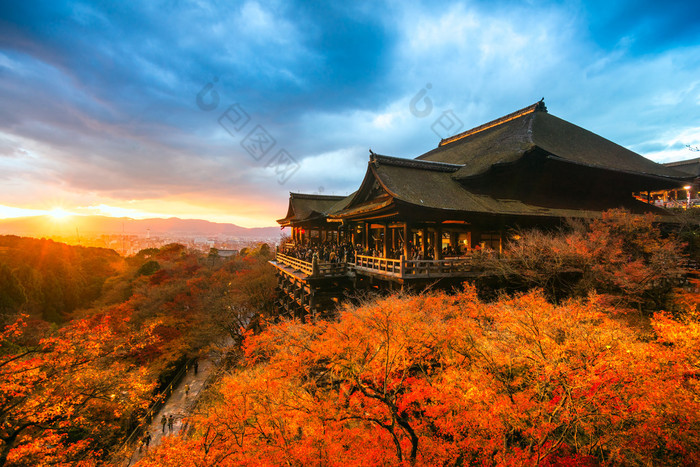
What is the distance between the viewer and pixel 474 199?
642 inches

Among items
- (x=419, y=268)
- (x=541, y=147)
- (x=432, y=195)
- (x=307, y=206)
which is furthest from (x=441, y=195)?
(x=307, y=206)

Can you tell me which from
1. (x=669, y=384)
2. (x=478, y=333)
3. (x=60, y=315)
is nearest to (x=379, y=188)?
(x=478, y=333)

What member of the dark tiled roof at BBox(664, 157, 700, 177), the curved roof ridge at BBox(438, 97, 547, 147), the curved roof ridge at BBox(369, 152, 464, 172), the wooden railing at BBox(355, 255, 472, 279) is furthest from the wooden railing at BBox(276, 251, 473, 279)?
the dark tiled roof at BBox(664, 157, 700, 177)

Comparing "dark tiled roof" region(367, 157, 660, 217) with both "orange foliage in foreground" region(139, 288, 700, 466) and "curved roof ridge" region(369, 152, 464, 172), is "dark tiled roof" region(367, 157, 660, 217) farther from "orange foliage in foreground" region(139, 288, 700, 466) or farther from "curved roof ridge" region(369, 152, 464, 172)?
"orange foliage in foreground" region(139, 288, 700, 466)

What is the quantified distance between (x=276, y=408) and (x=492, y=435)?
7.28 m

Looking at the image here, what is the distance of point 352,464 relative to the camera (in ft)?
28.7

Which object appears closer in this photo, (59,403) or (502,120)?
(59,403)

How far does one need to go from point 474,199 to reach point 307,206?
2014 cm

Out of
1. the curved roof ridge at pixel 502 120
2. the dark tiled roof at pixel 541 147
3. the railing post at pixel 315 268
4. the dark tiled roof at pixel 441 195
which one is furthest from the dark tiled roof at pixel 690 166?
the railing post at pixel 315 268

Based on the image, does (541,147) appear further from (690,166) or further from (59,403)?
(690,166)

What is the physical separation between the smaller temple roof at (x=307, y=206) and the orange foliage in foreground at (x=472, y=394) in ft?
62.8

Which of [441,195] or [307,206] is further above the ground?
[307,206]

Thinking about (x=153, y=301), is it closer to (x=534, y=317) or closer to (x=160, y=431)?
(x=160, y=431)

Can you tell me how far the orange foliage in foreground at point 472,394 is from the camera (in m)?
7.41
